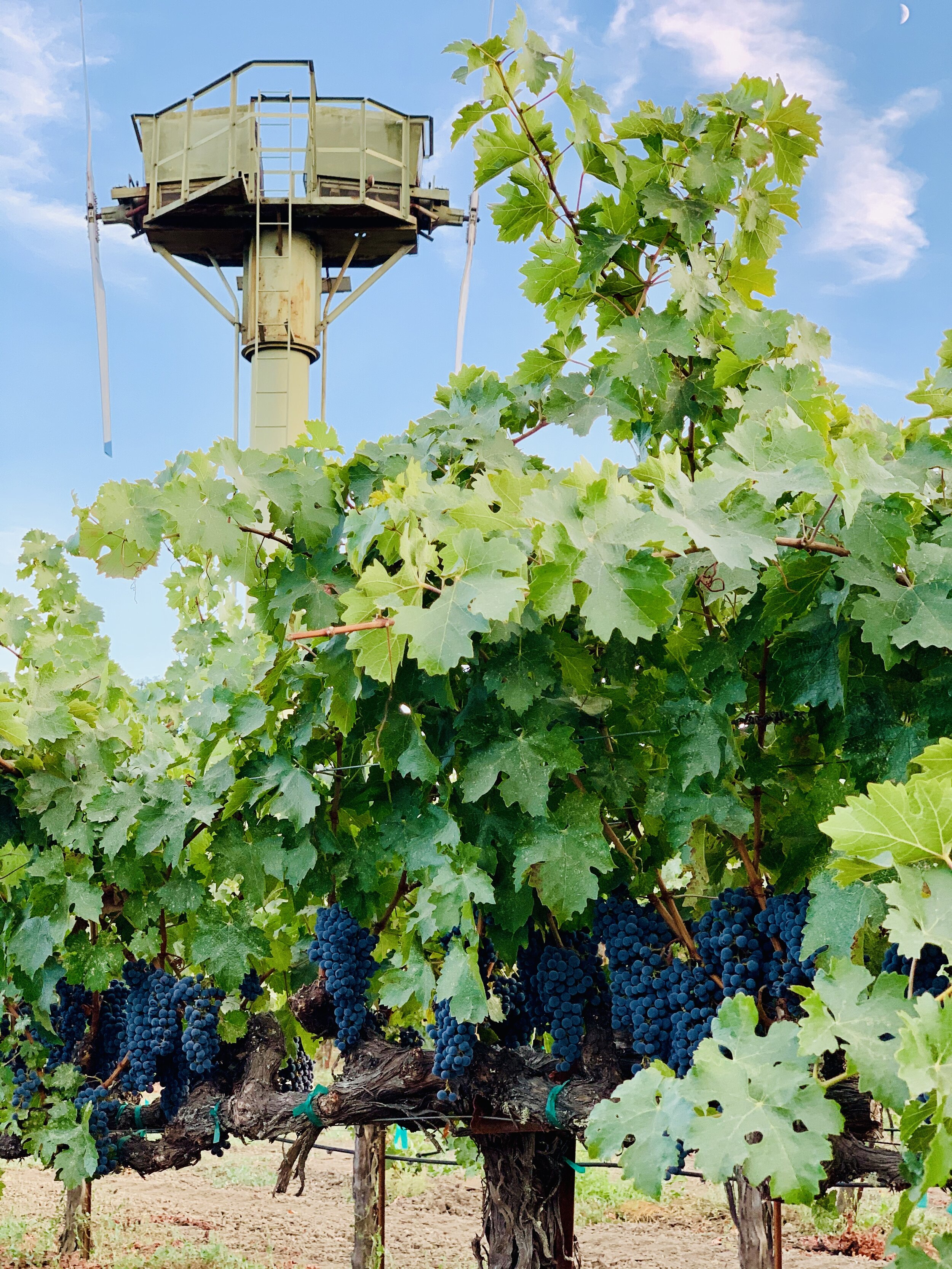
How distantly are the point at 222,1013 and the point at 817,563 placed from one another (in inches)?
94.7

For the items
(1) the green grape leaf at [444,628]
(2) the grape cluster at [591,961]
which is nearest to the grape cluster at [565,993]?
(2) the grape cluster at [591,961]

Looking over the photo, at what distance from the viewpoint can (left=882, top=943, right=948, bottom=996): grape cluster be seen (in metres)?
2.05

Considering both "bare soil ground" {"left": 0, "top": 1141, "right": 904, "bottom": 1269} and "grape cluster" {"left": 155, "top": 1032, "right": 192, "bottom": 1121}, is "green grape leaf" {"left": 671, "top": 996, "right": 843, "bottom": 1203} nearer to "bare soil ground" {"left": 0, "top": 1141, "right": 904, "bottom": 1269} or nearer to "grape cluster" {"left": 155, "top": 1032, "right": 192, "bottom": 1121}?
"grape cluster" {"left": 155, "top": 1032, "right": 192, "bottom": 1121}

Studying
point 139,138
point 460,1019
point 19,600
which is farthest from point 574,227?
point 139,138

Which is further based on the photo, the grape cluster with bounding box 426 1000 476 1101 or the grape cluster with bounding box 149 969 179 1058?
the grape cluster with bounding box 149 969 179 1058

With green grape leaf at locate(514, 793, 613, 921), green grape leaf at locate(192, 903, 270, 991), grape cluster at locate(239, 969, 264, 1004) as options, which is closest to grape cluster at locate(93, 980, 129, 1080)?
grape cluster at locate(239, 969, 264, 1004)

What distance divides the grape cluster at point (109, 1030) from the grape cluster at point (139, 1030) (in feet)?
0.53

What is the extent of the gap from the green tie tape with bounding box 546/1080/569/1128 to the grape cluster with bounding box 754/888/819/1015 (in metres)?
0.60

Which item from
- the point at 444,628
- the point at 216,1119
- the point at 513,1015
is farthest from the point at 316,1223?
the point at 444,628

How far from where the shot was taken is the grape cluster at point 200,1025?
11.1ft

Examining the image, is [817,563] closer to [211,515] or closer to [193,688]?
[211,515]

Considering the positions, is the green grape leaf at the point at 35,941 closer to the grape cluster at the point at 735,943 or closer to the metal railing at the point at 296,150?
the grape cluster at the point at 735,943

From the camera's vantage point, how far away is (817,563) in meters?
1.98

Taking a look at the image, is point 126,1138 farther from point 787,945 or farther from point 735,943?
point 787,945
